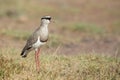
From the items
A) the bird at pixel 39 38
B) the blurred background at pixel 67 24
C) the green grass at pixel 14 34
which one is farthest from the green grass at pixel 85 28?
the bird at pixel 39 38

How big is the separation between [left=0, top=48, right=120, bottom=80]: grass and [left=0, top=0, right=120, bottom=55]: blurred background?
149 centimetres

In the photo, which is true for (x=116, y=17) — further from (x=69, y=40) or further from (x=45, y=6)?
(x=69, y=40)

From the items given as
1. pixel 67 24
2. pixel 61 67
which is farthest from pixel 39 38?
pixel 67 24

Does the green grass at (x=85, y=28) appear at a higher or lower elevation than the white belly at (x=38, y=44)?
lower

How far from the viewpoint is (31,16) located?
19.2 m

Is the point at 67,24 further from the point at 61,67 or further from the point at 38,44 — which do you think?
the point at 38,44

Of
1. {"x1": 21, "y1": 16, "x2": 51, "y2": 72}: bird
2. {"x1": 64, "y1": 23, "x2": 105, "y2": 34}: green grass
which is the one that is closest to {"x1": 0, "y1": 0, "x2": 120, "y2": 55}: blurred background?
{"x1": 64, "y1": 23, "x2": 105, "y2": 34}: green grass

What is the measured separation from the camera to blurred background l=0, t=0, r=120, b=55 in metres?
12.9

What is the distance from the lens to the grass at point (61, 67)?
25.9 feet

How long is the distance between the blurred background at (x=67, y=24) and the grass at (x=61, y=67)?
1.49 metres

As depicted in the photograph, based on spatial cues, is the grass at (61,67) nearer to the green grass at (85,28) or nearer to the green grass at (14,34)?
the green grass at (14,34)

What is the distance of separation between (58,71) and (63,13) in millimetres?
12292

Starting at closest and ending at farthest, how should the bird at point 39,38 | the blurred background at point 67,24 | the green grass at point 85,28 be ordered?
the bird at point 39,38 < the blurred background at point 67,24 < the green grass at point 85,28

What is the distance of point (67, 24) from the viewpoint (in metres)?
16.7
